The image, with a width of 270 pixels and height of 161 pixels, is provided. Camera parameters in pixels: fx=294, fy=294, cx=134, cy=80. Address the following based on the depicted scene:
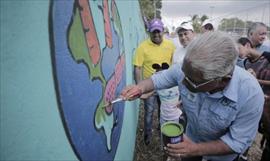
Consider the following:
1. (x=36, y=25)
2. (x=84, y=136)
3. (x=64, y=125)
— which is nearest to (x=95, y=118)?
(x=84, y=136)

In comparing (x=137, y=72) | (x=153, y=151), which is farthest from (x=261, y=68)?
(x=153, y=151)

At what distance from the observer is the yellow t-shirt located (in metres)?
4.43

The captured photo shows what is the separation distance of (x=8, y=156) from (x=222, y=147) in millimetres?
1359

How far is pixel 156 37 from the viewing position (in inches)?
177

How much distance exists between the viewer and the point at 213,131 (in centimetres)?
210

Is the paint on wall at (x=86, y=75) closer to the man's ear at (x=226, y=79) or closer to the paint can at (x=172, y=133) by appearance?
the paint can at (x=172, y=133)

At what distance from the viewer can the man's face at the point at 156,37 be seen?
14.8ft

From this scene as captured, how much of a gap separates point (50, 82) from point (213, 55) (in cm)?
87

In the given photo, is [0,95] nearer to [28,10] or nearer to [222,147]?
[28,10]

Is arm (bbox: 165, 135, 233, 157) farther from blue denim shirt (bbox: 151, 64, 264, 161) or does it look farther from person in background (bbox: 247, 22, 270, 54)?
person in background (bbox: 247, 22, 270, 54)

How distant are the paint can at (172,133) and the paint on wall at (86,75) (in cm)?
48

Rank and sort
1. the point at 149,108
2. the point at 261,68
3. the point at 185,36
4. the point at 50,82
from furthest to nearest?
the point at 149,108, the point at 185,36, the point at 261,68, the point at 50,82

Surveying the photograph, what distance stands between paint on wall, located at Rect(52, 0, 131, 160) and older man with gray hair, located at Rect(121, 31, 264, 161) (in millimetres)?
548

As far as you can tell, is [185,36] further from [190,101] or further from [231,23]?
[231,23]
